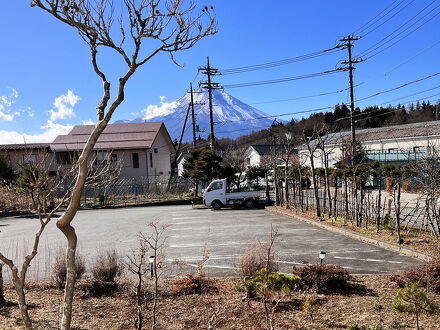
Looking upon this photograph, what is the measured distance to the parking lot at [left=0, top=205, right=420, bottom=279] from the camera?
29.3 ft

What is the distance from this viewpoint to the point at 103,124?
11.1ft

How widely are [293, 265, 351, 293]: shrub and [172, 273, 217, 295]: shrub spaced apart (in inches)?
72.3

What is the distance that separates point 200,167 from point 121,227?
416 inches

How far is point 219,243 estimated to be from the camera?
1191 centimetres

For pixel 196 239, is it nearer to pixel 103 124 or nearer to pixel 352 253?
pixel 352 253

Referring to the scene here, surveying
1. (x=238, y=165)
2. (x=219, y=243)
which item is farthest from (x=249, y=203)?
(x=238, y=165)

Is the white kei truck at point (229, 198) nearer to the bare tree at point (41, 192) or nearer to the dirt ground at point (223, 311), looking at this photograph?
the dirt ground at point (223, 311)

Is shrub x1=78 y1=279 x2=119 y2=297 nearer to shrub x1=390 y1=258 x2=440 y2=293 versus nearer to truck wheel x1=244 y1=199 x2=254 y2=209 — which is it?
shrub x1=390 y1=258 x2=440 y2=293

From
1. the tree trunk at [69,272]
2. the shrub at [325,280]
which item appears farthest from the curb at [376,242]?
the tree trunk at [69,272]

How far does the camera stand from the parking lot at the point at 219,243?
29.3 feet

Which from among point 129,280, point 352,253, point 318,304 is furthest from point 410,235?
point 129,280

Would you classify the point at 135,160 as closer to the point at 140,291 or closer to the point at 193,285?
the point at 193,285

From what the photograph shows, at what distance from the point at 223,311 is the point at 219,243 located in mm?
6868

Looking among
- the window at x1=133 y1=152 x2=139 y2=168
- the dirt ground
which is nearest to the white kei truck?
the dirt ground
